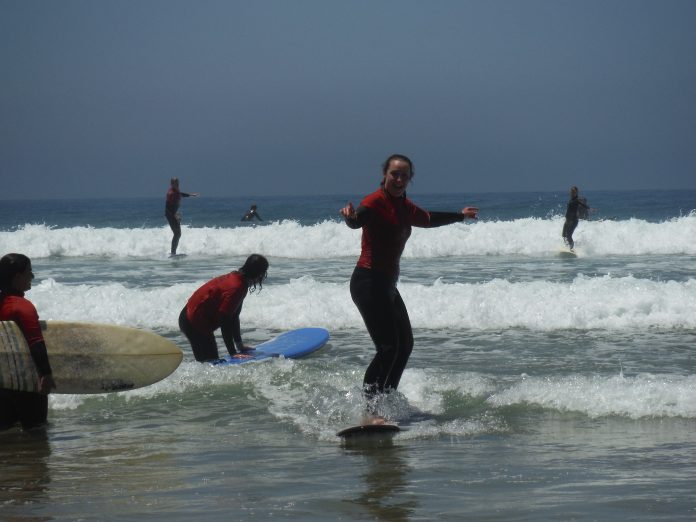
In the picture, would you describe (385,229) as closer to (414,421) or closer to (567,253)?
(414,421)

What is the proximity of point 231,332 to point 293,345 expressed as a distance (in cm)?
125

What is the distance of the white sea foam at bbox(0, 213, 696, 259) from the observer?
75.8ft

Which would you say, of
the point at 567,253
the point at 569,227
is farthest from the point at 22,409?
the point at 567,253

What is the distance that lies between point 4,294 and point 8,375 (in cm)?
50

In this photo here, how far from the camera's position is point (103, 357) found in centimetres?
586

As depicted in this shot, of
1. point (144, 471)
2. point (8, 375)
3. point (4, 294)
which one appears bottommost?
point (144, 471)

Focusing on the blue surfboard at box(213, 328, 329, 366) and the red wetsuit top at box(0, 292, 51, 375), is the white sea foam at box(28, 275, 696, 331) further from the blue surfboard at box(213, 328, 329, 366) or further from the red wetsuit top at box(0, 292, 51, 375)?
the red wetsuit top at box(0, 292, 51, 375)

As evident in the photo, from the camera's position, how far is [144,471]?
15.1 feet

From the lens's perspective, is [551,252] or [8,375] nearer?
[8,375]

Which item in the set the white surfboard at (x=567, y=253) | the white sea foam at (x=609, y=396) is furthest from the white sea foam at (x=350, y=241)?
the white sea foam at (x=609, y=396)

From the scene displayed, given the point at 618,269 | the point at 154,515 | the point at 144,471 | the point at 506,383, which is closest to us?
the point at 154,515

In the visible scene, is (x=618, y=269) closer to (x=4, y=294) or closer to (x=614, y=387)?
(x=614, y=387)

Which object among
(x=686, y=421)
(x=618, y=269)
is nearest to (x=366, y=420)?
(x=686, y=421)

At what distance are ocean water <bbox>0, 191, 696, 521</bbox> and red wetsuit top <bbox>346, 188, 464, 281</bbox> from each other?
987 mm
